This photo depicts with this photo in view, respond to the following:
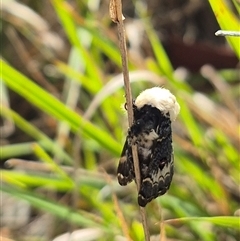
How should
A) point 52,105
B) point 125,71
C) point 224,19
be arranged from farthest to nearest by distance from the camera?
point 52,105 → point 224,19 → point 125,71

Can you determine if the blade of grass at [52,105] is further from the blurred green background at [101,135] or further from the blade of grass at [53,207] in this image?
the blade of grass at [53,207]

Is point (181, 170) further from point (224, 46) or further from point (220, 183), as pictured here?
point (224, 46)

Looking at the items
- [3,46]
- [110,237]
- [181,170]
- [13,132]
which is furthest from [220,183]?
[3,46]

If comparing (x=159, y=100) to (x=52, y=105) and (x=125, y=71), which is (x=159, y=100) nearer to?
(x=125, y=71)

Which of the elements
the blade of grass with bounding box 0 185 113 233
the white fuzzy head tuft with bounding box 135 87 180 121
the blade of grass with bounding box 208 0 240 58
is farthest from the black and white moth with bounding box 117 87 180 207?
the blade of grass with bounding box 0 185 113 233

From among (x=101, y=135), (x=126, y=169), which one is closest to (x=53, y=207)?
(x=101, y=135)

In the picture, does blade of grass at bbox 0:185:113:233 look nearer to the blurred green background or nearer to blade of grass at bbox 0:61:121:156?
the blurred green background

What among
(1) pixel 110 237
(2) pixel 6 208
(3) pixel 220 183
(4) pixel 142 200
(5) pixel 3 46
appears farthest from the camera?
(5) pixel 3 46
